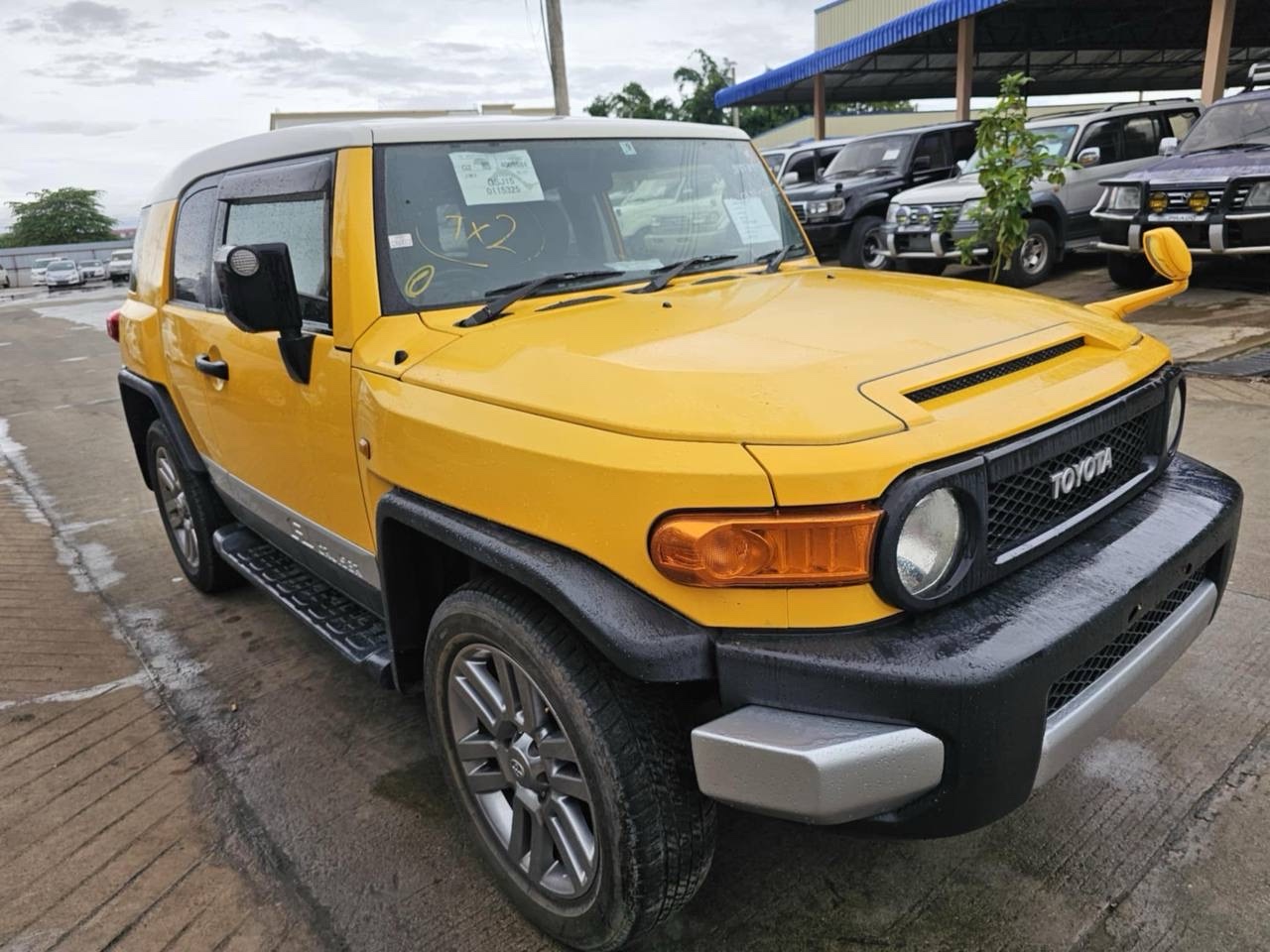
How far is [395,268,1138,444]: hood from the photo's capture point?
1856 millimetres

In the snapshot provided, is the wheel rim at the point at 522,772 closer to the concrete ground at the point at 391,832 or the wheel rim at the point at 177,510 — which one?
the concrete ground at the point at 391,832

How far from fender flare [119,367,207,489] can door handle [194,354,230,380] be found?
624mm

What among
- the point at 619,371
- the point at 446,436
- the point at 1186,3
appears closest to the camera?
the point at 619,371

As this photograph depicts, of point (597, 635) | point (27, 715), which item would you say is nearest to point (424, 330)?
point (597, 635)

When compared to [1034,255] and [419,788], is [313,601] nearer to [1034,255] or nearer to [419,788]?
[419,788]

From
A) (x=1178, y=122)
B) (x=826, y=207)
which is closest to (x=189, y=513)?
(x=826, y=207)

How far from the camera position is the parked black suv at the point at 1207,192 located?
27.6 ft

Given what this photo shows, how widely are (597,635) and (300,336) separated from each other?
147 centimetres

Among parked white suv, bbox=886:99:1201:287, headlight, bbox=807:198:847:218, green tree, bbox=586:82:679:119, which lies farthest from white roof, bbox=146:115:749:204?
green tree, bbox=586:82:679:119

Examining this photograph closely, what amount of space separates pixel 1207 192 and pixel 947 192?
2.77 meters

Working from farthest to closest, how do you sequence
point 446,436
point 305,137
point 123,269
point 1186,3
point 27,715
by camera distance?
1. point 123,269
2. point 1186,3
3. point 27,715
4. point 305,137
5. point 446,436

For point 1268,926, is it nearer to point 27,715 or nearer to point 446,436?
point 446,436

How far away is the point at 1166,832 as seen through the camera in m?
2.50

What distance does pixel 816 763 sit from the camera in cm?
166
